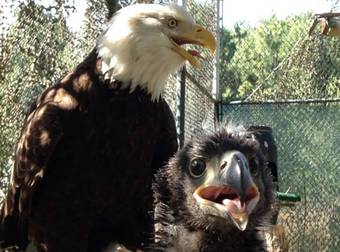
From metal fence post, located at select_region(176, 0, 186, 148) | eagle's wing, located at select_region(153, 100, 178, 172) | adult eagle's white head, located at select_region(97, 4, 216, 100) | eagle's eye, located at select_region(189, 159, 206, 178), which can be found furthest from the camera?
metal fence post, located at select_region(176, 0, 186, 148)

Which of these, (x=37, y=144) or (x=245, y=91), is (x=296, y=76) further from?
(x=37, y=144)

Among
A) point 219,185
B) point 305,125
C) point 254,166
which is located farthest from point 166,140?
point 305,125

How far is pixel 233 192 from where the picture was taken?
2139mm

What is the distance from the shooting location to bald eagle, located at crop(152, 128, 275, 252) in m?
2.16

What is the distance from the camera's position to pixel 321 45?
776 cm

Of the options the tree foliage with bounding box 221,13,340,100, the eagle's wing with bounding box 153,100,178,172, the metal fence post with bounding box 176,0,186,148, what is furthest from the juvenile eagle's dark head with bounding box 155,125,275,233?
the tree foliage with bounding box 221,13,340,100

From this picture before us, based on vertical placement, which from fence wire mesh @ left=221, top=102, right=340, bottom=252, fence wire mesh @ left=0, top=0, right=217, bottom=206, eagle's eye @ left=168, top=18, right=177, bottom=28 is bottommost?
fence wire mesh @ left=221, top=102, right=340, bottom=252

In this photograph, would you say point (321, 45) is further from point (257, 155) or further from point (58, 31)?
point (257, 155)

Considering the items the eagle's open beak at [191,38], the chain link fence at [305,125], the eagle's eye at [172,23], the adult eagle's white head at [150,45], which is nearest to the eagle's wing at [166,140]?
the adult eagle's white head at [150,45]

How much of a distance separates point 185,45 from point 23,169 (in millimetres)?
1250

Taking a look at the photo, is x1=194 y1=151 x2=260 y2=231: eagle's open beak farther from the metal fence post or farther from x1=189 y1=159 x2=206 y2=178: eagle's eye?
the metal fence post

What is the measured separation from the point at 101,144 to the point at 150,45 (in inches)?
27.5

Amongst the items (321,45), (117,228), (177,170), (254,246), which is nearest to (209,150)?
(177,170)

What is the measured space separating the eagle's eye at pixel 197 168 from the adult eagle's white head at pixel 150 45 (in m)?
1.72
